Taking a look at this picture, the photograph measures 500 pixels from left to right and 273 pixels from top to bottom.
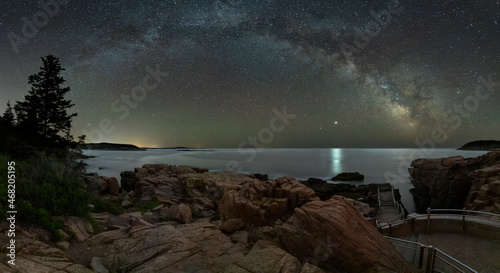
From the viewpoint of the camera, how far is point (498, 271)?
7727 mm

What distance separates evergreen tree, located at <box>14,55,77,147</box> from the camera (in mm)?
24297

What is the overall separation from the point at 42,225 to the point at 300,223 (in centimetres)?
949

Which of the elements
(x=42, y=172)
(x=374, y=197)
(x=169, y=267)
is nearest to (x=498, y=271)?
(x=169, y=267)

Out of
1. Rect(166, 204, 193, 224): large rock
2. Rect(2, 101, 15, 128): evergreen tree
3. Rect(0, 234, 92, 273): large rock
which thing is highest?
Answer: Rect(2, 101, 15, 128): evergreen tree

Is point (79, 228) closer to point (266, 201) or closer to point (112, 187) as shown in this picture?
point (266, 201)

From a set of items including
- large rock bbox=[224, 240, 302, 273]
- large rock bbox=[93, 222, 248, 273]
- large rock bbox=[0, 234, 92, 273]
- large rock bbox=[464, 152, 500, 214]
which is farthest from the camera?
large rock bbox=[464, 152, 500, 214]

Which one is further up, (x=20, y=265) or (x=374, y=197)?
(x=20, y=265)

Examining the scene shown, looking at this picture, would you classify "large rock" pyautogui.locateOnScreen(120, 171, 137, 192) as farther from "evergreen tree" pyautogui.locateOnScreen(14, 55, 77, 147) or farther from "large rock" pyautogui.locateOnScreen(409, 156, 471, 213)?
"large rock" pyautogui.locateOnScreen(409, 156, 471, 213)

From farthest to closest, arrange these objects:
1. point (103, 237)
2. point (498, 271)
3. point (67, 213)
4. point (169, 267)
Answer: point (67, 213) < point (103, 237) < point (498, 271) < point (169, 267)

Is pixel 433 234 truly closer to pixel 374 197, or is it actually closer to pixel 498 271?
pixel 498 271

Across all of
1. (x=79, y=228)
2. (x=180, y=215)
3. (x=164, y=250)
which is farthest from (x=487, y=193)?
(x=79, y=228)

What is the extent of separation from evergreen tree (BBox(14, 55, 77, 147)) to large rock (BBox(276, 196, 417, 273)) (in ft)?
91.1

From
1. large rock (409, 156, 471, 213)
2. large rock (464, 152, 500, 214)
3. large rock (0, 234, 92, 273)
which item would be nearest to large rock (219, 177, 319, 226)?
large rock (0, 234, 92, 273)

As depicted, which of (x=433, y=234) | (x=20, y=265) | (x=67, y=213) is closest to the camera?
(x=20, y=265)
